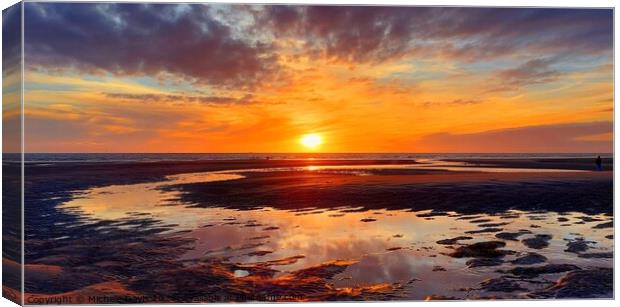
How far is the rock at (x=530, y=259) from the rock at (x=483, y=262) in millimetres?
278

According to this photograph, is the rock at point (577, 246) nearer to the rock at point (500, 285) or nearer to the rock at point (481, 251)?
the rock at point (481, 251)

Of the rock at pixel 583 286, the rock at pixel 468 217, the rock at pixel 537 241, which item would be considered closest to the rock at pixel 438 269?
the rock at pixel 583 286

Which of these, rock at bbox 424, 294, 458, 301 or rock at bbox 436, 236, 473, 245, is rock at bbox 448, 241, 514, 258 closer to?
rock at bbox 436, 236, 473, 245

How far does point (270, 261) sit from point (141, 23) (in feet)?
18.1

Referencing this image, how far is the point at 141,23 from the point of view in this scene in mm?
10141

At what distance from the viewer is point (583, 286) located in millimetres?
9180

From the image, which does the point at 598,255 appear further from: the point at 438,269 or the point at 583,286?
the point at 438,269

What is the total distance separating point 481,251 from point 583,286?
1.89m

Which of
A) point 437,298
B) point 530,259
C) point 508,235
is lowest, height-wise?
point 437,298

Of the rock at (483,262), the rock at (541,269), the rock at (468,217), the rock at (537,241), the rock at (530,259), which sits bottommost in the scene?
the rock at (541,269)

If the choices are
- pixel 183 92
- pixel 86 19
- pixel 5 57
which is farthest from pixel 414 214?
pixel 5 57

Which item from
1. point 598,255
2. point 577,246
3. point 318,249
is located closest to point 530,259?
point 577,246

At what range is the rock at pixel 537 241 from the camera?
33.9 ft

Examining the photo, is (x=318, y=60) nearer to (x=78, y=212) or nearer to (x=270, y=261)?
(x=270, y=261)
